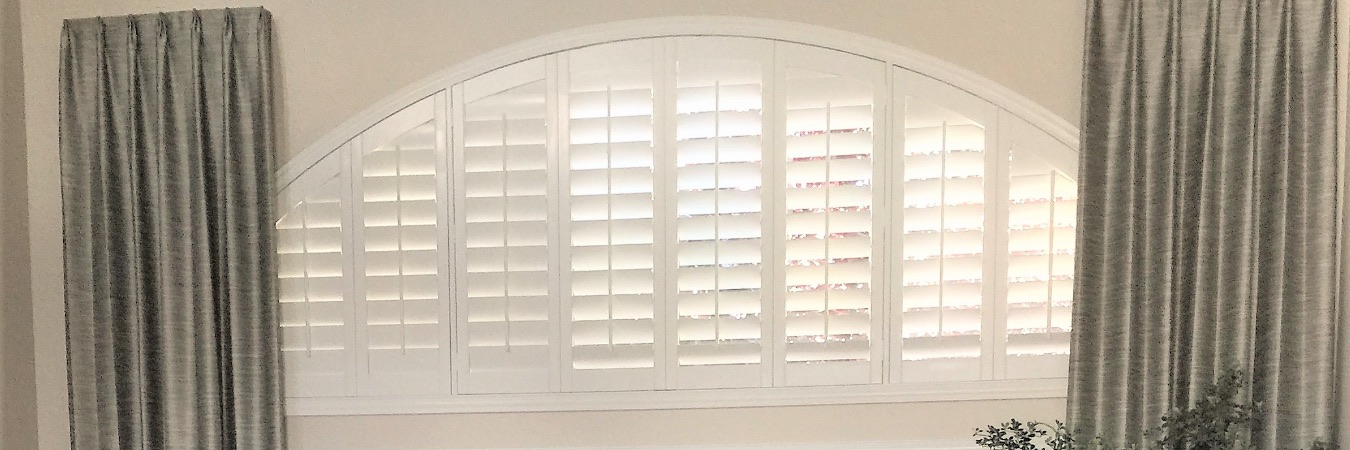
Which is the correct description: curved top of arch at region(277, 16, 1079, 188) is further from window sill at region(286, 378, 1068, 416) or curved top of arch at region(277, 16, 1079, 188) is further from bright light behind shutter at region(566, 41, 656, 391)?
window sill at region(286, 378, 1068, 416)

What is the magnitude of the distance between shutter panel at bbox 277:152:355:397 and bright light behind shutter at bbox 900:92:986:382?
169 cm

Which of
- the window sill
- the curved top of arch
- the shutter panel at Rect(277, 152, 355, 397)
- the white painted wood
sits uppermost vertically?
the curved top of arch

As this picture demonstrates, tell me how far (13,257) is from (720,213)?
2.11 metres

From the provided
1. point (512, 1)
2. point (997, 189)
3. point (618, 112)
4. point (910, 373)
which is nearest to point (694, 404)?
point (910, 373)

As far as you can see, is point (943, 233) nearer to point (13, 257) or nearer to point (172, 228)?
point (172, 228)

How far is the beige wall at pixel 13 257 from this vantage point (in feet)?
7.54

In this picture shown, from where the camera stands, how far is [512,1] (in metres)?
2.31

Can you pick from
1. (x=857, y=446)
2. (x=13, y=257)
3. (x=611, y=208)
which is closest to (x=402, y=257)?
(x=611, y=208)

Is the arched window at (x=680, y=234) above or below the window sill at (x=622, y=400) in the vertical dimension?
above

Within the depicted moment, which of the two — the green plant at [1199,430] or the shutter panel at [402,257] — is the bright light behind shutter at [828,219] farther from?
the shutter panel at [402,257]

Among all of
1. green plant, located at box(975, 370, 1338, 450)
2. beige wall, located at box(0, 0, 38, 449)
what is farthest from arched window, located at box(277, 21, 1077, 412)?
beige wall, located at box(0, 0, 38, 449)

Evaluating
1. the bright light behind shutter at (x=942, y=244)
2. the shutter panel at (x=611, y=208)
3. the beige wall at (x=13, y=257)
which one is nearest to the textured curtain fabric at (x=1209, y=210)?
the bright light behind shutter at (x=942, y=244)

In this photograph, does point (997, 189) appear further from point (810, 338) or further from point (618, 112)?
point (618, 112)

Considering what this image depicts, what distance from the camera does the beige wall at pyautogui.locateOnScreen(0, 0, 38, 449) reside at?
2.30 metres
